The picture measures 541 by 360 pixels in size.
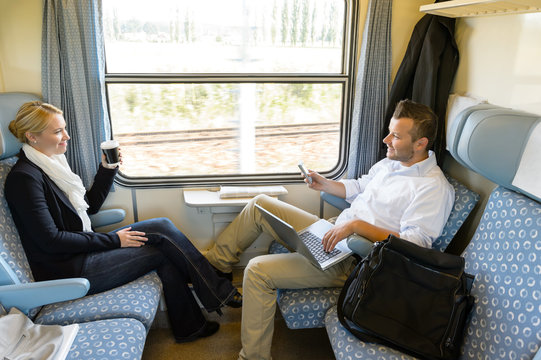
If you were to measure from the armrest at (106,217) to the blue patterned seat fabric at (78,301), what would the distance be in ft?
1.87

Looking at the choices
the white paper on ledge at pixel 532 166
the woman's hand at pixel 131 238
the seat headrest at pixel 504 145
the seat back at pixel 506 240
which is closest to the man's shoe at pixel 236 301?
the woman's hand at pixel 131 238

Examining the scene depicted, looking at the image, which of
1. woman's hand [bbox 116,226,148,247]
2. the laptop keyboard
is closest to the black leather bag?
the laptop keyboard

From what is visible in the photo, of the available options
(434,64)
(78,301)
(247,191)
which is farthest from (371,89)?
(78,301)

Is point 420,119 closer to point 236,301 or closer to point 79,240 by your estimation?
point 236,301

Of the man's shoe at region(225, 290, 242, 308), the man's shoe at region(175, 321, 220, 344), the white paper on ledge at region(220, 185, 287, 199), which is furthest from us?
the white paper on ledge at region(220, 185, 287, 199)

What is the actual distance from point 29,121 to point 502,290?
239cm

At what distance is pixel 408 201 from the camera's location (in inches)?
88.9

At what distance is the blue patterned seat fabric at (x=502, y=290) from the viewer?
5.30ft

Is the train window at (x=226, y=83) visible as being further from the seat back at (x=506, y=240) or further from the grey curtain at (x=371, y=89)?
the seat back at (x=506, y=240)

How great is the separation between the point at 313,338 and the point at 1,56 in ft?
8.55

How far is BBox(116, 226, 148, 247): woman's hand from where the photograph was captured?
7.79 feet

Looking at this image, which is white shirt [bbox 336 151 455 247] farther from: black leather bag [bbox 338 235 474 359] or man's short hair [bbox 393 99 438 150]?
black leather bag [bbox 338 235 474 359]

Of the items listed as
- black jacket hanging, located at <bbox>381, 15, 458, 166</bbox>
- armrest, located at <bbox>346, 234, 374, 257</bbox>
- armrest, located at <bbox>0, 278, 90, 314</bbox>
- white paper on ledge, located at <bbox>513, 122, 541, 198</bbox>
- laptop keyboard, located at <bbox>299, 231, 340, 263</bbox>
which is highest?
black jacket hanging, located at <bbox>381, 15, 458, 166</bbox>

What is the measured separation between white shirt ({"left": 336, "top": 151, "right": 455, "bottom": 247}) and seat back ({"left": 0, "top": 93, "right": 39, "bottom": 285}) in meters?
1.79
